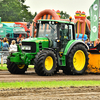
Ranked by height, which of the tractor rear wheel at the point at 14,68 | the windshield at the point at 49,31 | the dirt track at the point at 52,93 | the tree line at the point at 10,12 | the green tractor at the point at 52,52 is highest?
the tree line at the point at 10,12

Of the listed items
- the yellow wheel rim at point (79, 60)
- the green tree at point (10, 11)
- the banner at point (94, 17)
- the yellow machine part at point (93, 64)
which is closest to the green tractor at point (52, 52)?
the yellow wheel rim at point (79, 60)

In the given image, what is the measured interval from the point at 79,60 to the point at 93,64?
32.4 inches

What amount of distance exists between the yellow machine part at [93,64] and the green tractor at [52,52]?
0.50m

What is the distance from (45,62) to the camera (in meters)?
12.1

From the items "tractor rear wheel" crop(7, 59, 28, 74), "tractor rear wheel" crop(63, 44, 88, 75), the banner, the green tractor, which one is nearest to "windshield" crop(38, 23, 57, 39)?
the green tractor

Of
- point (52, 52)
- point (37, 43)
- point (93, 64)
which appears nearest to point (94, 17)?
point (93, 64)

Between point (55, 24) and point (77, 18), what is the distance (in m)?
17.8

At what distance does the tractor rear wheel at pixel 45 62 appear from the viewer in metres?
11.7

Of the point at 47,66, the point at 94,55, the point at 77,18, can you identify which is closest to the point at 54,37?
the point at 47,66

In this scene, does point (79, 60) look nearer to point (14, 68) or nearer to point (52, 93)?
point (14, 68)

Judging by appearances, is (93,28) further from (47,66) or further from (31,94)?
(31,94)

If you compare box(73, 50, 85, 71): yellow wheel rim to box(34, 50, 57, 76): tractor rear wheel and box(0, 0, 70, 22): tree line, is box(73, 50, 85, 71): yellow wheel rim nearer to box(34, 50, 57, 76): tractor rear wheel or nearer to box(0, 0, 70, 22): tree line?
box(34, 50, 57, 76): tractor rear wheel

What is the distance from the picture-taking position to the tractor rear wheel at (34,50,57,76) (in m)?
11.7

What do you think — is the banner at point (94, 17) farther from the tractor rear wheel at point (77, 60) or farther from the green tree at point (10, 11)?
the green tree at point (10, 11)
